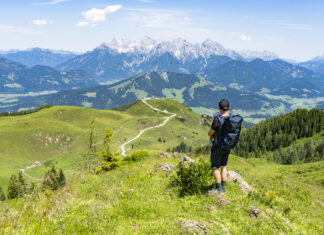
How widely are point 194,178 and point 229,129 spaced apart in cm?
320

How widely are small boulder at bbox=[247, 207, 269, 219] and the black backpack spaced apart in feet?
9.72

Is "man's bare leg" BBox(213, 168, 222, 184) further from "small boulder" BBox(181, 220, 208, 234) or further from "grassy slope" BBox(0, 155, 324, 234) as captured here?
"small boulder" BBox(181, 220, 208, 234)

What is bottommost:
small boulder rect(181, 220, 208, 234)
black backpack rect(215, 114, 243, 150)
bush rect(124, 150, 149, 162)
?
bush rect(124, 150, 149, 162)

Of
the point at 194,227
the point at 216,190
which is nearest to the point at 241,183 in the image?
the point at 216,190

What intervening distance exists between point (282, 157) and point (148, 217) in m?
91.1

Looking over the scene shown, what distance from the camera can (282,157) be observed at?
86.1 metres

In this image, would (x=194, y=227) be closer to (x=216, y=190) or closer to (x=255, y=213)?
(x=255, y=213)

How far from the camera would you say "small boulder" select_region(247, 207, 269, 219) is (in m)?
9.47

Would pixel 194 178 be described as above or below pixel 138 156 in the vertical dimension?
above

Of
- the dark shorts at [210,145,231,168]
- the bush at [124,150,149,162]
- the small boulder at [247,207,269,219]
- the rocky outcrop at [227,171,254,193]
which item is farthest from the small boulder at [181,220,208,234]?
the bush at [124,150,149,162]

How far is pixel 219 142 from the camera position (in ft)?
37.7

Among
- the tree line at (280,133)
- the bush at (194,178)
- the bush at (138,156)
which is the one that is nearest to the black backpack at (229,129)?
the bush at (194,178)

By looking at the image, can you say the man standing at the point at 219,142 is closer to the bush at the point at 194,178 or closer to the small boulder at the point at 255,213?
the bush at the point at 194,178

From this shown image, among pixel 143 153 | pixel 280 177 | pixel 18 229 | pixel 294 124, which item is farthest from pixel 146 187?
pixel 294 124
